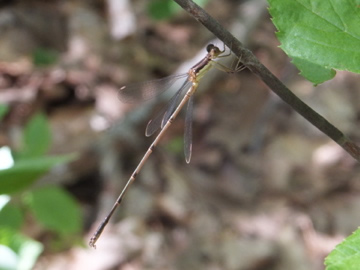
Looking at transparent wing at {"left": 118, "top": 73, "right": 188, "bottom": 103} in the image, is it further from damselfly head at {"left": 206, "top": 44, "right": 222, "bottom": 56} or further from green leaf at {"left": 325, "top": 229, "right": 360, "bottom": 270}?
green leaf at {"left": 325, "top": 229, "right": 360, "bottom": 270}

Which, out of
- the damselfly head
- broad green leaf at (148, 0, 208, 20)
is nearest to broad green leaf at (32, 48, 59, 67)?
broad green leaf at (148, 0, 208, 20)

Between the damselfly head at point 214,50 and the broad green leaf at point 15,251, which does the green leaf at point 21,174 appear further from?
the damselfly head at point 214,50

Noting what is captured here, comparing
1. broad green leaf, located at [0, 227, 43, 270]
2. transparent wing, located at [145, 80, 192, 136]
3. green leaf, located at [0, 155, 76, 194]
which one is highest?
transparent wing, located at [145, 80, 192, 136]

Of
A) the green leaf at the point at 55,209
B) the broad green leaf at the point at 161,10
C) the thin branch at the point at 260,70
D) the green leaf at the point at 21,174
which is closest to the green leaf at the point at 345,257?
the thin branch at the point at 260,70

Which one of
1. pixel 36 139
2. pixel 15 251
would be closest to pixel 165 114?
pixel 15 251

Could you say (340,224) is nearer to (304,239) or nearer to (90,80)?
(304,239)
